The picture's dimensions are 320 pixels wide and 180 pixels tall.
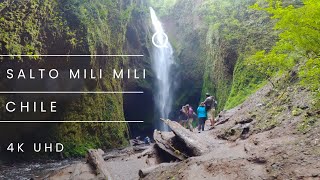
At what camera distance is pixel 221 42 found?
19.5m

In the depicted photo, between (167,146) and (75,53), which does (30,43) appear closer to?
(75,53)

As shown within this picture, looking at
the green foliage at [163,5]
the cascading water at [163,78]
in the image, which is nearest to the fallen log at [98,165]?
the cascading water at [163,78]

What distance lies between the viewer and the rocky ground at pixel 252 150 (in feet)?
14.6

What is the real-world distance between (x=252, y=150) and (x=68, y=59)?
9.11 m

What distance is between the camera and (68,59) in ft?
41.0

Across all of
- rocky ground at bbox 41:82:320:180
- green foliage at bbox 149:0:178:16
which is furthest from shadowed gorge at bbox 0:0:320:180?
green foliage at bbox 149:0:178:16

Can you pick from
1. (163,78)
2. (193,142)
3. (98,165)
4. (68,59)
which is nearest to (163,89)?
(163,78)

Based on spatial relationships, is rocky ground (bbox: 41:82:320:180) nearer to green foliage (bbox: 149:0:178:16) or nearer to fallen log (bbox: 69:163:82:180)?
fallen log (bbox: 69:163:82:180)

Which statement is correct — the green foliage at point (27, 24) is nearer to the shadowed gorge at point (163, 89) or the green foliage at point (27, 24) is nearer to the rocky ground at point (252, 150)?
the shadowed gorge at point (163, 89)

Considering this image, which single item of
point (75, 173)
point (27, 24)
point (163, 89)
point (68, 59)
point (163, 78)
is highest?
point (27, 24)

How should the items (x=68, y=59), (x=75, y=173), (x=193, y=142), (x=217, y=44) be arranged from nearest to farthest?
(x=193, y=142) < (x=75, y=173) < (x=68, y=59) < (x=217, y=44)

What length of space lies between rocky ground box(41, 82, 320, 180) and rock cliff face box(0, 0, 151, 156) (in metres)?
3.69

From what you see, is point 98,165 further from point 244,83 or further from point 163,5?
point 163,5

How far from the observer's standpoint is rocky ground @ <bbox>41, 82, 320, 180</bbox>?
175 inches
